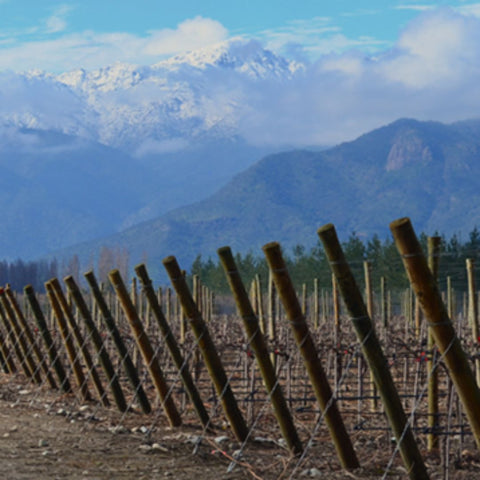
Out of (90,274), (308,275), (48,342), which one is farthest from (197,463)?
(308,275)

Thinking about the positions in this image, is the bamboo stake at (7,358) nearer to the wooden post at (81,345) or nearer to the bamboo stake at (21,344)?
the bamboo stake at (21,344)

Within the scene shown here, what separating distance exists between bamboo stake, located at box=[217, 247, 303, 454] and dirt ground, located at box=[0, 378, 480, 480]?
24cm

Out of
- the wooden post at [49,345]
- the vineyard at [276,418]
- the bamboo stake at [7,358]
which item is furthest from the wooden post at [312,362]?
the bamboo stake at [7,358]

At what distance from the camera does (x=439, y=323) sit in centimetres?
639

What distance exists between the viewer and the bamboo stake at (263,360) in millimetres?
9109

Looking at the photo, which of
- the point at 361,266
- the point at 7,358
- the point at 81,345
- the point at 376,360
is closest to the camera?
the point at 376,360

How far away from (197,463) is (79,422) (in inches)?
143

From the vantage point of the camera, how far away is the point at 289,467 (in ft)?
28.1

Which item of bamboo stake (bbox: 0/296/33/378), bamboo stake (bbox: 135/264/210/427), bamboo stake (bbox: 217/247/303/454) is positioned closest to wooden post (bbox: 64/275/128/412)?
bamboo stake (bbox: 135/264/210/427)

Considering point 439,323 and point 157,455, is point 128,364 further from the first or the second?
point 439,323

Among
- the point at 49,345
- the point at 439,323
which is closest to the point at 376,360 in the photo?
the point at 439,323

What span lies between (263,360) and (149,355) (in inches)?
126

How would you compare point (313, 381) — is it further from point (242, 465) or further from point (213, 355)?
point (213, 355)

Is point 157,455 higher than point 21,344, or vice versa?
point 21,344
